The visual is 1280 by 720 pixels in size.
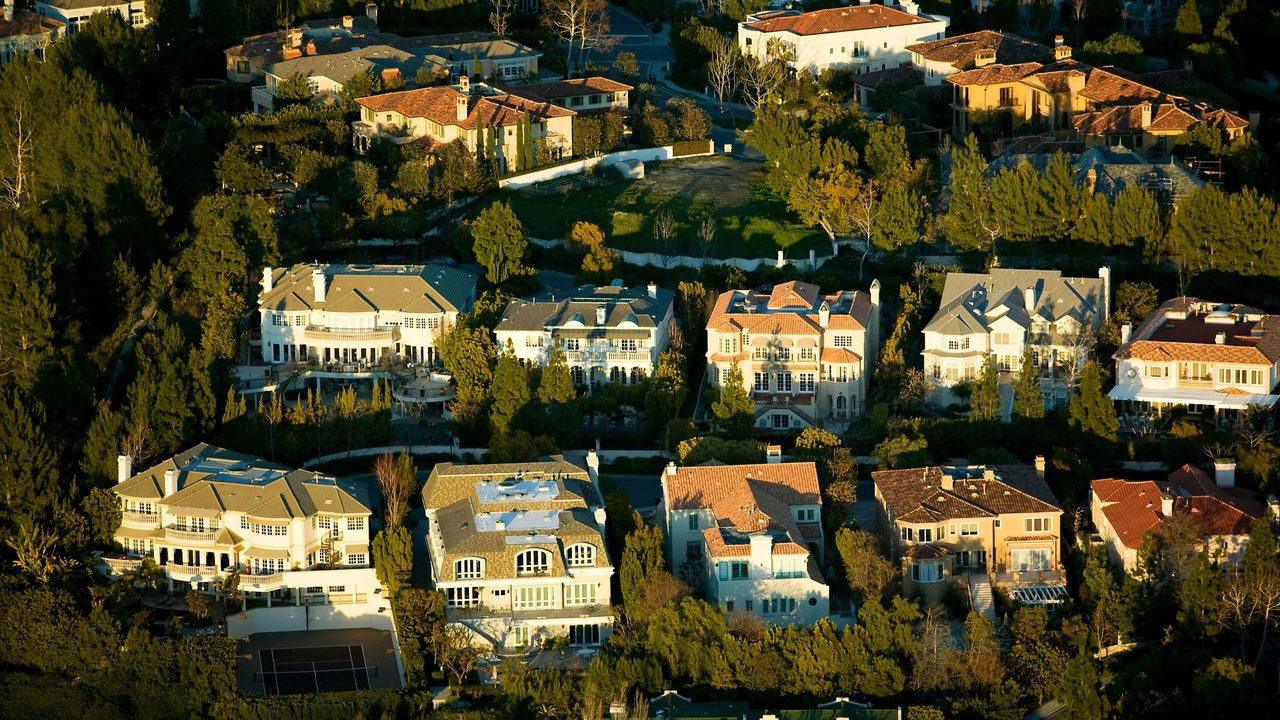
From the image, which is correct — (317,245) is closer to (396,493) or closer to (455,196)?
(455,196)

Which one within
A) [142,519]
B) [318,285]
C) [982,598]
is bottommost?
[982,598]

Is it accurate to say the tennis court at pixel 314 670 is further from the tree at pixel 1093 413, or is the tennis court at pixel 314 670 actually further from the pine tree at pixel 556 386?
the tree at pixel 1093 413

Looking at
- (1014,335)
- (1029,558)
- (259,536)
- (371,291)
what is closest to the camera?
(1029,558)

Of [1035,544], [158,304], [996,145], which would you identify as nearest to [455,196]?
[158,304]

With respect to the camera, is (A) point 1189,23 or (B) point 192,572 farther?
(A) point 1189,23

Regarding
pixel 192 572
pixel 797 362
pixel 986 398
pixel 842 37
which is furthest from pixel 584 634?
pixel 842 37

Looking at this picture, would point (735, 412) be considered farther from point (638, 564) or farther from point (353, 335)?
point (353, 335)

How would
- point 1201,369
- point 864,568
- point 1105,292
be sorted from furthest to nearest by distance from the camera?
point 1105,292, point 1201,369, point 864,568

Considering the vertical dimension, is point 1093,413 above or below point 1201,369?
below
